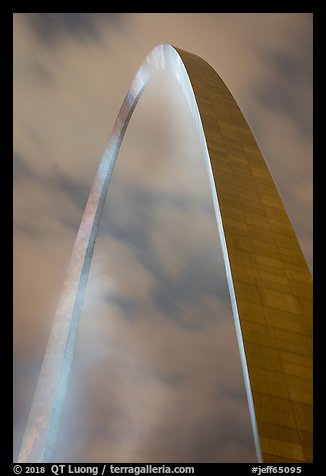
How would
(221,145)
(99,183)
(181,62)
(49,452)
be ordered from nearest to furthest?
(221,145) < (49,452) < (181,62) < (99,183)

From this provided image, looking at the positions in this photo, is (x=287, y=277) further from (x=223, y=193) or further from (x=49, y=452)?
(x=49, y=452)

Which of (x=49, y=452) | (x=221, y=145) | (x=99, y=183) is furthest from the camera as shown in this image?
(x=99, y=183)

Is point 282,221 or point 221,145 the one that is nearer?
point 282,221
